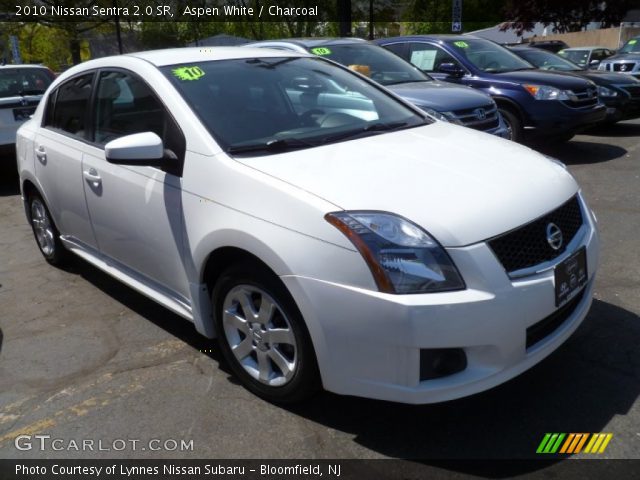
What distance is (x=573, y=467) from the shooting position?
8.16 feet

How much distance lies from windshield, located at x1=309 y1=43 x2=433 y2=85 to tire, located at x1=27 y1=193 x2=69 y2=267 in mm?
3861

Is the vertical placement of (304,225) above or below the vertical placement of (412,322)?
above

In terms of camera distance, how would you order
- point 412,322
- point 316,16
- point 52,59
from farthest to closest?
1. point 52,59
2. point 316,16
3. point 412,322

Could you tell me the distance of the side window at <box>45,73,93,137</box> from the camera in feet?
13.6

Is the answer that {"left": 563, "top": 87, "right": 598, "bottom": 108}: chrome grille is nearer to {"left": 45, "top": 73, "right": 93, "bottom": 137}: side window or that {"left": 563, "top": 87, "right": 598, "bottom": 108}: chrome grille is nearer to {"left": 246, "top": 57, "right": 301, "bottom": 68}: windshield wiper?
{"left": 246, "top": 57, "right": 301, "bottom": 68}: windshield wiper

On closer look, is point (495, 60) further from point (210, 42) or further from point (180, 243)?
point (210, 42)

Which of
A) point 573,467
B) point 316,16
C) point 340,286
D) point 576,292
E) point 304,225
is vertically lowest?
point 573,467

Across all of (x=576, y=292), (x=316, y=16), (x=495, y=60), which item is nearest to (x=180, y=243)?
(x=576, y=292)

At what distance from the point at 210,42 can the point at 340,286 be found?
35.3 meters

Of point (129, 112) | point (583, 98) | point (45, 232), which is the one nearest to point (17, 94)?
point (45, 232)

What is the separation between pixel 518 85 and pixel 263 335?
6525 mm

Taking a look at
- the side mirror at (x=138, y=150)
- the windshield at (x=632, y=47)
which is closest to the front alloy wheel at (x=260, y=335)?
the side mirror at (x=138, y=150)

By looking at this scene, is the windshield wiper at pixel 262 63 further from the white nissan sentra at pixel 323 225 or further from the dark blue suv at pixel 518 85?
the dark blue suv at pixel 518 85

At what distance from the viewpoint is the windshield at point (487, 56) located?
880 centimetres
